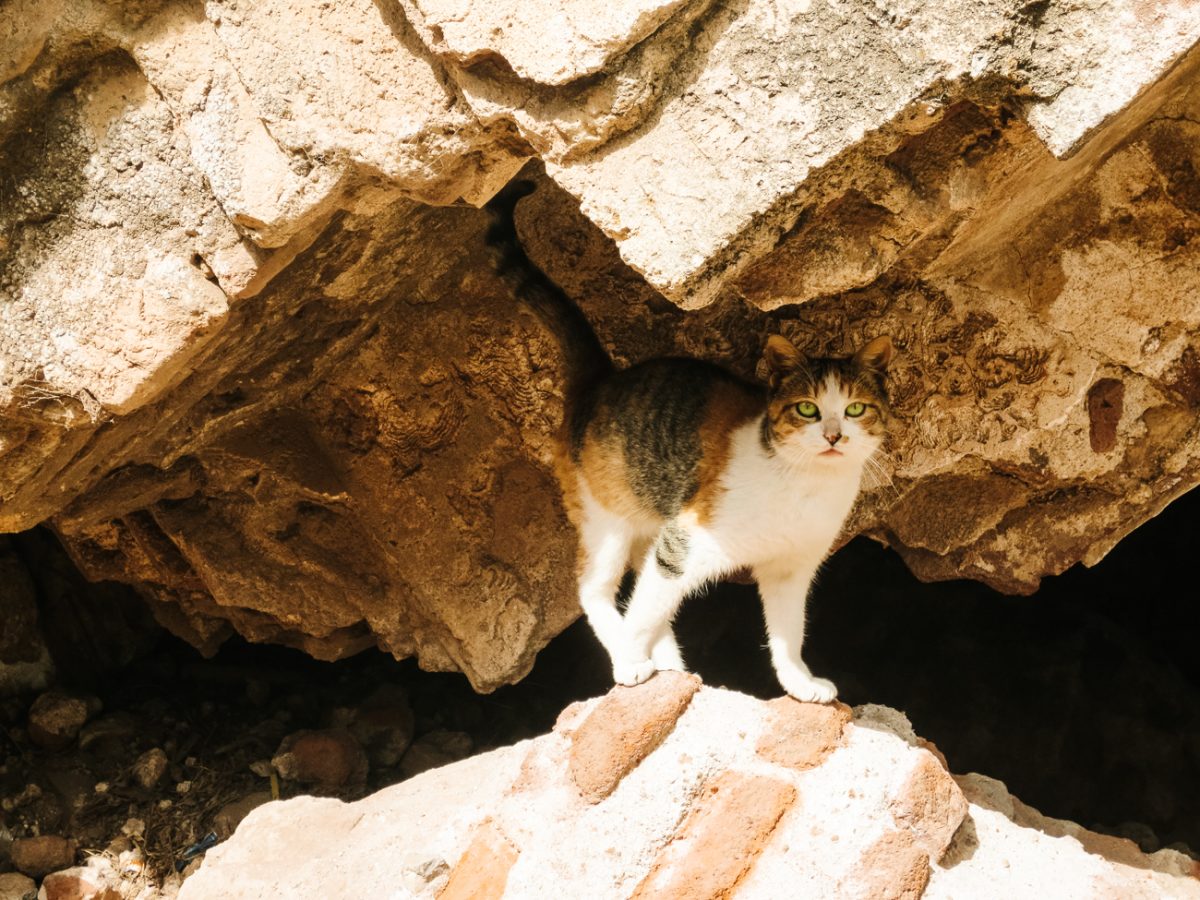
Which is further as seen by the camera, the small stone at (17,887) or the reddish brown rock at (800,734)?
the small stone at (17,887)

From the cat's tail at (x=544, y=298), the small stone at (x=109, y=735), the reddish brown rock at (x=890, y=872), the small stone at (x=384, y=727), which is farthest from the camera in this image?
the small stone at (x=384, y=727)

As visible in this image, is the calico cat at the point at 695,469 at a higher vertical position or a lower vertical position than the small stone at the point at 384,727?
higher

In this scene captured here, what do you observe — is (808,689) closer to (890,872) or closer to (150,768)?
(890,872)

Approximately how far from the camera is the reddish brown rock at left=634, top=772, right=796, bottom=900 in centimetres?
246

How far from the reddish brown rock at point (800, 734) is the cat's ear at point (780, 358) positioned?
937mm

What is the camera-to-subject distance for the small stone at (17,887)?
3.42m

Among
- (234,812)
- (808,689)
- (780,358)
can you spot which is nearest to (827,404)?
(780,358)

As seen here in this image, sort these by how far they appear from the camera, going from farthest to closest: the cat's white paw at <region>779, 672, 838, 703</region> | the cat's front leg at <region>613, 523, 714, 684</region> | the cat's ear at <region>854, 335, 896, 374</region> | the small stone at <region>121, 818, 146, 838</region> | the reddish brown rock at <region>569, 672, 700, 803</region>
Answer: the small stone at <region>121, 818, 146, 838</region> < the cat's front leg at <region>613, 523, 714, 684</region> < the cat's ear at <region>854, 335, 896, 374</region> < the cat's white paw at <region>779, 672, 838, 703</region> < the reddish brown rock at <region>569, 672, 700, 803</region>

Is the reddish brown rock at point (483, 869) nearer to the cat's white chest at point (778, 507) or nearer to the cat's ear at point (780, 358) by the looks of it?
the cat's white chest at point (778, 507)

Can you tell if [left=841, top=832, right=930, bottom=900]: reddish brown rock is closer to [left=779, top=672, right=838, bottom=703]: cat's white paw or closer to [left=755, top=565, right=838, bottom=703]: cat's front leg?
[left=779, top=672, right=838, bottom=703]: cat's white paw

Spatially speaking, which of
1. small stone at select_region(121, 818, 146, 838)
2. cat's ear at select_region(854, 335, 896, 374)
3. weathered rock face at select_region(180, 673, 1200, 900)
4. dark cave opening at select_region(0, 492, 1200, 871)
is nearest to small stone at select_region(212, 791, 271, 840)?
dark cave opening at select_region(0, 492, 1200, 871)

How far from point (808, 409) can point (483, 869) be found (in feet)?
4.85

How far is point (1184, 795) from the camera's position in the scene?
415 cm

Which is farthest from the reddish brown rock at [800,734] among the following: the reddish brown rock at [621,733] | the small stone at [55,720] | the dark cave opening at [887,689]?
the small stone at [55,720]
